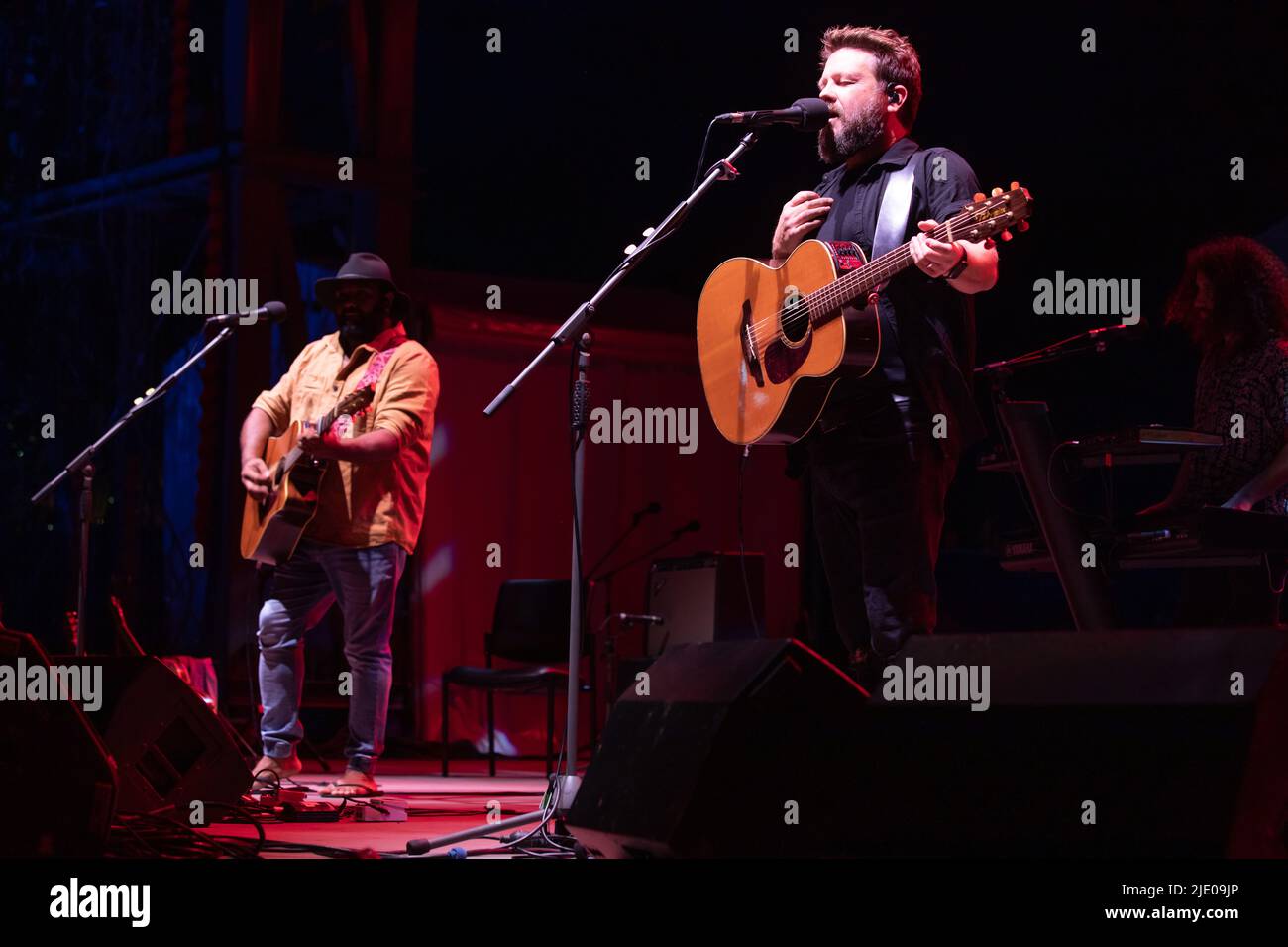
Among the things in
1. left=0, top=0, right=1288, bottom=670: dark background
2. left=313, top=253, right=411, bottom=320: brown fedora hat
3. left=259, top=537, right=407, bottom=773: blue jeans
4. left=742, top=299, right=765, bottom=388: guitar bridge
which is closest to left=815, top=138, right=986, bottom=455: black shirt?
left=742, top=299, right=765, bottom=388: guitar bridge

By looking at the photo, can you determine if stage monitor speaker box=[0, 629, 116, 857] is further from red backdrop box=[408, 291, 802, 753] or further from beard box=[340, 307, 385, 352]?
red backdrop box=[408, 291, 802, 753]

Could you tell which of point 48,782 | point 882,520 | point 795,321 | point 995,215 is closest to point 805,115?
point 795,321

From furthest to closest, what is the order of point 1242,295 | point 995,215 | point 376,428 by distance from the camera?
1. point 376,428
2. point 1242,295
3. point 995,215

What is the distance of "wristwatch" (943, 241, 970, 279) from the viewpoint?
2.99 metres

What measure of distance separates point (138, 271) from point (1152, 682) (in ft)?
24.8

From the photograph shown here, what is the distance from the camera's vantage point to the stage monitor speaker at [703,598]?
7.24m

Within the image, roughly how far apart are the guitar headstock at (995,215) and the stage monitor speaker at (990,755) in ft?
3.55

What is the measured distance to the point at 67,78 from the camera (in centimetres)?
848

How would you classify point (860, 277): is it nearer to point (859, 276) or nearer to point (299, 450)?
point (859, 276)

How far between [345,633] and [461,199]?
445cm

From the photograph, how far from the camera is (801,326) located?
335 cm

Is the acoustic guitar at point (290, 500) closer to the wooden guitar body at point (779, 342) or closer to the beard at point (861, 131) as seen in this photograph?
the wooden guitar body at point (779, 342)

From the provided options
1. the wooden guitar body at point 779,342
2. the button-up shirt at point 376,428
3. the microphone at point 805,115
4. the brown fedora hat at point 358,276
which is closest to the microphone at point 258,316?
the brown fedora hat at point 358,276
